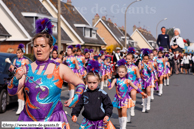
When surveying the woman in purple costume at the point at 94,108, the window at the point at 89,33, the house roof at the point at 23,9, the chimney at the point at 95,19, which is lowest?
the woman in purple costume at the point at 94,108

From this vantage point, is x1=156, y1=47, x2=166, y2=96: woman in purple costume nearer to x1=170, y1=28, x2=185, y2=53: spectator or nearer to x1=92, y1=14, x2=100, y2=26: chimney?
x1=170, y1=28, x2=185, y2=53: spectator

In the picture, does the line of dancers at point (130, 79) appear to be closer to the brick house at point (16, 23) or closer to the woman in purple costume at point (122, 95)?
the woman in purple costume at point (122, 95)

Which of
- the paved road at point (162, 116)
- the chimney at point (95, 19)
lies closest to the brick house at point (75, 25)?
the chimney at point (95, 19)

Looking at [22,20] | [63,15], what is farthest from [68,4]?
[22,20]

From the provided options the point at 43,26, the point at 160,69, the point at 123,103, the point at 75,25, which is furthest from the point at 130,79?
the point at 75,25

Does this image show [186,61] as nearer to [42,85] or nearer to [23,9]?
[23,9]

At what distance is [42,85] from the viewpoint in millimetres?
3309

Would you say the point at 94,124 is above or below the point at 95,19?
below

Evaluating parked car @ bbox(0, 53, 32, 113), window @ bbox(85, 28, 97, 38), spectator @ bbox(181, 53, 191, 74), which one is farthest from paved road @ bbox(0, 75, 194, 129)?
window @ bbox(85, 28, 97, 38)

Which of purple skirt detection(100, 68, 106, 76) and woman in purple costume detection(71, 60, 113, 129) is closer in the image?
woman in purple costume detection(71, 60, 113, 129)

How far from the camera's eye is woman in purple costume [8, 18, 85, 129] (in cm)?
331

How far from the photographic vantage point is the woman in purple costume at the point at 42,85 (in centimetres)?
331

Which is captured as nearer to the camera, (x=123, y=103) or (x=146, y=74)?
(x=123, y=103)

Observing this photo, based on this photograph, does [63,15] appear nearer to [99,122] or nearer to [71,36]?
[71,36]
